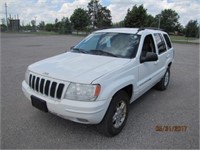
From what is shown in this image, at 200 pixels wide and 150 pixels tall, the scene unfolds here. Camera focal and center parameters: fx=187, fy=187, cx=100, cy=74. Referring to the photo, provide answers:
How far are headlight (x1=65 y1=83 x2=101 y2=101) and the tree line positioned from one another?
2089cm

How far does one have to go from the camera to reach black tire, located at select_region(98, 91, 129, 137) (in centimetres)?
291

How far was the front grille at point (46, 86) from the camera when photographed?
2.73 meters

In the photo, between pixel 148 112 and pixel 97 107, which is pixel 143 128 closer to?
pixel 148 112

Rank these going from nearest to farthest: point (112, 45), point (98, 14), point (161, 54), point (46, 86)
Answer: point (46, 86), point (112, 45), point (161, 54), point (98, 14)

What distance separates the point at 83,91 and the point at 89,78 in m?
0.20

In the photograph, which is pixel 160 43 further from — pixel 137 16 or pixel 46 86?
pixel 137 16

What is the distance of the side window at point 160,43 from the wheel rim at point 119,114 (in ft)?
7.08

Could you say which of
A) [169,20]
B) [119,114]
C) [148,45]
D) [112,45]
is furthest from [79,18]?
[119,114]

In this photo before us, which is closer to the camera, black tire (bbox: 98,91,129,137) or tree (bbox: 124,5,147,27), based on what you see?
black tire (bbox: 98,91,129,137)

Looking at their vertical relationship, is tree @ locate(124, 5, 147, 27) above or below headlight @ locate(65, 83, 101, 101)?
above

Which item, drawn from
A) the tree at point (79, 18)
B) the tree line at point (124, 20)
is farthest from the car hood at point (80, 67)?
the tree at point (79, 18)

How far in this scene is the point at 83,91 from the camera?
2.63 meters
